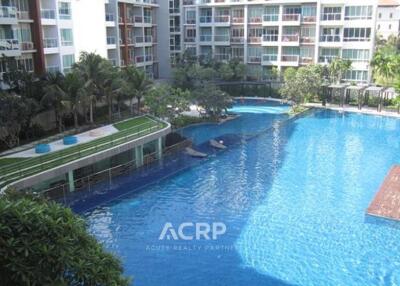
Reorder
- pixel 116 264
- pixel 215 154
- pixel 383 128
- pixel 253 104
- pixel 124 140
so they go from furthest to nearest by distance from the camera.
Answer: pixel 253 104 < pixel 383 128 < pixel 215 154 < pixel 124 140 < pixel 116 264

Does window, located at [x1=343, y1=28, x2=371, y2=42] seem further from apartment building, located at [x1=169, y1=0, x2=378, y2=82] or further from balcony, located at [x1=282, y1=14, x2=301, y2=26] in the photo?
balcony, located at [x1=282, y1=14, x2=301, y2=26]

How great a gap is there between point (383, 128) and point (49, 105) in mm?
31111

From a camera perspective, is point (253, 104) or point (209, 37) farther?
point (209, 37)

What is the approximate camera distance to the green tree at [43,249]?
707cm

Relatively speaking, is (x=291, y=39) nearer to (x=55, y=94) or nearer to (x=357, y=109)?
(x=357, y=109)

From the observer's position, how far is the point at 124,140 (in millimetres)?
30047

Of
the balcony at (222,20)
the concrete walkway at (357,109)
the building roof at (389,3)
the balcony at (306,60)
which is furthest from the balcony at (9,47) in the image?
the building roof at (389,3)

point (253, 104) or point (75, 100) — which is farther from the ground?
point (75, 100)

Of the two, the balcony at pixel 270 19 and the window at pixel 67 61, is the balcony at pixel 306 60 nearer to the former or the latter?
the balcony at pixel 270 19

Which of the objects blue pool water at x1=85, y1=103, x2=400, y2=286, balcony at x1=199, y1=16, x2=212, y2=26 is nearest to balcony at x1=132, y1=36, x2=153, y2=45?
balcony at x1=199, y1=16, x2=212, y2=26

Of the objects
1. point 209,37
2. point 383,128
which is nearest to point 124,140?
point 383,128

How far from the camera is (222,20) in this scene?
66.2 m

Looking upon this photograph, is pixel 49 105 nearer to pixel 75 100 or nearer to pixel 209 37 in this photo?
pixel 75 100

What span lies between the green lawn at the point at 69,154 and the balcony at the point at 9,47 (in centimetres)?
997
